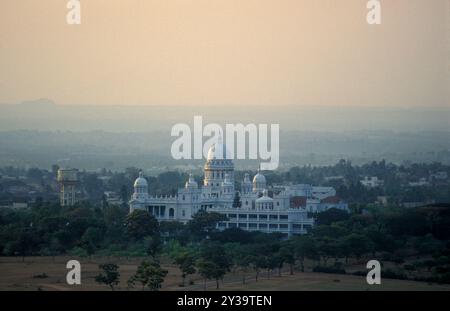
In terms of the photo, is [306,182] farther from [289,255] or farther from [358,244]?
[289,255]

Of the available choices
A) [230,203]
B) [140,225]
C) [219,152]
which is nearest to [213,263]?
[140,225]

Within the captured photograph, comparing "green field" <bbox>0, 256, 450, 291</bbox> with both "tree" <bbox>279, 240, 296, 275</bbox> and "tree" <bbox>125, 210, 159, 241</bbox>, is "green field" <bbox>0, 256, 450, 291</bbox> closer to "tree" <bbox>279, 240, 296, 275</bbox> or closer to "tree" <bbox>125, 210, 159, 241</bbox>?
"tree" <bbox>279, 240, 296, 275</bbox>

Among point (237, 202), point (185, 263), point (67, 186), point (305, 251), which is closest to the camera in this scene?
point (185, 263)

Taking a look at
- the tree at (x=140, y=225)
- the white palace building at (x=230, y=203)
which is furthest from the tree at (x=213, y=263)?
the white palace building at (x=230, y=203)

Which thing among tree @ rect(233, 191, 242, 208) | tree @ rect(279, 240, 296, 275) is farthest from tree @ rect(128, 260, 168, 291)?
tree @ rect(233, 191, 242, 208)

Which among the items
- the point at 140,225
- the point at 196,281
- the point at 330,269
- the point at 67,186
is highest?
the point at 67,186

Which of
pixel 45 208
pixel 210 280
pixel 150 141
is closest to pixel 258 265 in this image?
pixel 210 280
